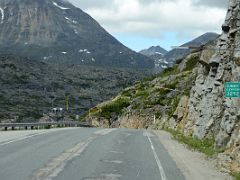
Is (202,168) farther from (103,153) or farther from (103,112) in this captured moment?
(103,112)

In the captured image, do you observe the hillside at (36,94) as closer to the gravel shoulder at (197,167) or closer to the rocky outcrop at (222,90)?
the rocky outcrop at (222,90)

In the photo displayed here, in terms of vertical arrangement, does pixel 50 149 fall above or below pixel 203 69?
below

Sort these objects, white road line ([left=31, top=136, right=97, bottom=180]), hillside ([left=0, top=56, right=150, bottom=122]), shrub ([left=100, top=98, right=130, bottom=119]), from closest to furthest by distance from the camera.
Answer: white road line ([left=31, top=136, right=97, bottom=180]), shrub ([left=100, top=98, right=130, bottom=119]), hillside ([left=0, top=56, right=150, bottom=122])

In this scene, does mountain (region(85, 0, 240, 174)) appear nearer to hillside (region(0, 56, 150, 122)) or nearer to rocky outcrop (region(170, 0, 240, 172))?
rocky outcrop (region(170, 0, 240, 172))

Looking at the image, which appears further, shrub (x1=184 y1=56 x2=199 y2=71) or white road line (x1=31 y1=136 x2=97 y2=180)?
shrub (x1=184 y1=56 x2=199 y2=71)

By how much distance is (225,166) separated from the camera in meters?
17.5

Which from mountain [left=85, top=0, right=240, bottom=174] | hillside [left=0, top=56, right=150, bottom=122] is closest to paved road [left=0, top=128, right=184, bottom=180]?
mountain [left=85, top=0, right=240, bottom=174]

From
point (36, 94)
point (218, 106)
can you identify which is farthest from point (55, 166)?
point (36, 94)

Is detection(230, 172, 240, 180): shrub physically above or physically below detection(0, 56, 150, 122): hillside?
below

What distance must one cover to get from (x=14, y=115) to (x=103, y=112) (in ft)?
154

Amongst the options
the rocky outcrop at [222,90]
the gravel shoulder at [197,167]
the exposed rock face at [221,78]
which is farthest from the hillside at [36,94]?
the gravel shoulder at [197,167]

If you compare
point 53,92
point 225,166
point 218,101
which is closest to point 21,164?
point 225,166

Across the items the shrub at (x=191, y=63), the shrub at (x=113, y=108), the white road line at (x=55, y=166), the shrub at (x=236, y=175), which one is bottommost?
the shrub at (x=236, y=175)

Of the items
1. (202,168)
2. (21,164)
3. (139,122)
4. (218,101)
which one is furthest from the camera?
(139,122)
